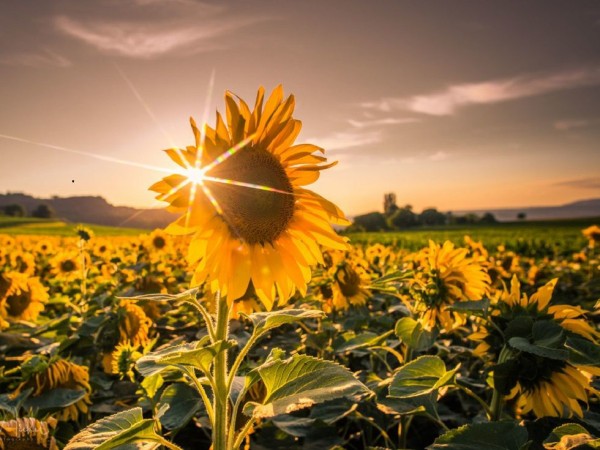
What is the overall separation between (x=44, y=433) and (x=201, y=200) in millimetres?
1008

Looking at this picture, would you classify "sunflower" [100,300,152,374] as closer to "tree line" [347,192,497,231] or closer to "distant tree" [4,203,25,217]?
"tree line" [347,192,497,231]

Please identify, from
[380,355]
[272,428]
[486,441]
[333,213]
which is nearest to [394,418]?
[380,355]

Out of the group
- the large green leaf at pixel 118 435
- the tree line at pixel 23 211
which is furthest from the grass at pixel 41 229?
the large green leaf at pixel 118 435

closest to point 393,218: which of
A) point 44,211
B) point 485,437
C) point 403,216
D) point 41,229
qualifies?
point 403,216

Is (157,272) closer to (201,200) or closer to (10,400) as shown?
(10,400)

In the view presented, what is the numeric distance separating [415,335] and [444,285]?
431mm

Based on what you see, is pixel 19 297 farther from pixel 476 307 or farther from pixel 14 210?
pixel 14 210

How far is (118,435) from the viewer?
119 cm

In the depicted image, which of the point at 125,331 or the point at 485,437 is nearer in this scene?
the point at 485,437

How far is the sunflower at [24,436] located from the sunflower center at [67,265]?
535cm

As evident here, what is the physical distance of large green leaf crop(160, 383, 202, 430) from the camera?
1.80 metres

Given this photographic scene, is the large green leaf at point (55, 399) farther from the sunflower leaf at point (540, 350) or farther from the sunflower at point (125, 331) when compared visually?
the sunflower leaf at point (540, 350)

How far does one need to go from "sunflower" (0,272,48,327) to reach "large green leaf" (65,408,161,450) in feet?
10.3

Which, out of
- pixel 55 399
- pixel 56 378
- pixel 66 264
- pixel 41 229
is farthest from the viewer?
pixel 41 229
